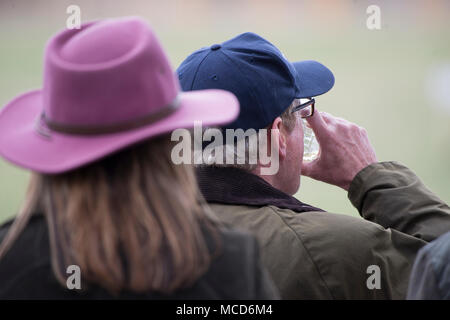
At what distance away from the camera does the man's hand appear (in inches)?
81.3

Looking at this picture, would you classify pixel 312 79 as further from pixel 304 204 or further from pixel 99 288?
pixel 99 288

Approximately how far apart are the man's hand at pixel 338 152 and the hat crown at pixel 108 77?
983mm

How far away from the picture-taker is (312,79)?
2.12m

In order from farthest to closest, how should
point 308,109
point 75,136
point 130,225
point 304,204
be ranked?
1. point 308,109
2. point 304,204
3. point 75,136
4. point 130,225

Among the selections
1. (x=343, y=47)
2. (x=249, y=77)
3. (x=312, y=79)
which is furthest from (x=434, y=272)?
(x=343, y=47)

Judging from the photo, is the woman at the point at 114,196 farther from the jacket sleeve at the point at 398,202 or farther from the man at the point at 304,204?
the jacket sleeve at the point at 398,202

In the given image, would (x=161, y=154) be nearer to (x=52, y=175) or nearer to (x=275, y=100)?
(x=52, y=175)

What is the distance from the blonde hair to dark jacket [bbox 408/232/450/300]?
0.41m

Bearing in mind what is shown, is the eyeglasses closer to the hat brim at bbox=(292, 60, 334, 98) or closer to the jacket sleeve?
the hat brim at bbox=(292, 60, 334, 98)

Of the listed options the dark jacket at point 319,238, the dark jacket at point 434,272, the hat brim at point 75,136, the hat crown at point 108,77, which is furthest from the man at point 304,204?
the hat crown at point 108,77

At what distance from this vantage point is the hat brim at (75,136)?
3.52ft

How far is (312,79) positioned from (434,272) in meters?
1.02

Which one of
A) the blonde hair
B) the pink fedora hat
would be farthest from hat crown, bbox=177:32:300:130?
the blonde hair

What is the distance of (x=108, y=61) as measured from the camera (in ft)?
3.72
